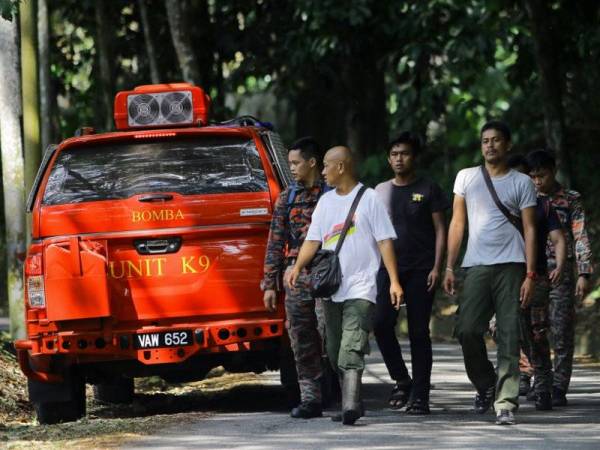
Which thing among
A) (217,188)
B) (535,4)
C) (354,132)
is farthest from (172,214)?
(354,132)

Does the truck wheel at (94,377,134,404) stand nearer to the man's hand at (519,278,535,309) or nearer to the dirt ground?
the dirt ground

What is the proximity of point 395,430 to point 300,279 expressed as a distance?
4.38 feet

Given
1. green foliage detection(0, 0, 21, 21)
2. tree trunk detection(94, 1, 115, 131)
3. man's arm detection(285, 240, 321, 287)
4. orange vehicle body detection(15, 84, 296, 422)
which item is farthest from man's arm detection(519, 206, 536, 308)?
tree trunk detection(94, 1, 115, 131)

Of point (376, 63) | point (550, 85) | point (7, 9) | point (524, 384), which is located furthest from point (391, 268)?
point (376, 63)

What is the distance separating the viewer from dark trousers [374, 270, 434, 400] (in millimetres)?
11141

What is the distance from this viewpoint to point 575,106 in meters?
25.5

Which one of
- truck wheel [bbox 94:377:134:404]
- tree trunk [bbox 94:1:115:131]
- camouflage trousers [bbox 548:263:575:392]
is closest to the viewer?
camouflage trousers [bbox 548:263:575:392]

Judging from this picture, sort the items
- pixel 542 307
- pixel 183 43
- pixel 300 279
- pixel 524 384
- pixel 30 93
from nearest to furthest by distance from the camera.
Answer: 1. pixel 300 279
2. pixel 542 307
3. pixel 524 384
4. pixel 30 93
5. pixel 183 43

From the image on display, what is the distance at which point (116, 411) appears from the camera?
12922 mm

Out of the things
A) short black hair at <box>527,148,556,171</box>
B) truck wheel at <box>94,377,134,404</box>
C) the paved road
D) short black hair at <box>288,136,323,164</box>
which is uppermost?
short black hair at <box>288,136,323,164</box>

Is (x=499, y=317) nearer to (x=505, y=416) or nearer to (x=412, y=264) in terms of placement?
(x=505, y=416)

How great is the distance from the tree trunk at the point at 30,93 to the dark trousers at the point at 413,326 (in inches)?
231

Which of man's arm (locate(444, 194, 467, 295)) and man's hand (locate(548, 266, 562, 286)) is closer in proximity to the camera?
man's arm (locate(444, 194, 467, 295))

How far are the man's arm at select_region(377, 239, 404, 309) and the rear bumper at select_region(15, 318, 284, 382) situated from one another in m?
1.15
